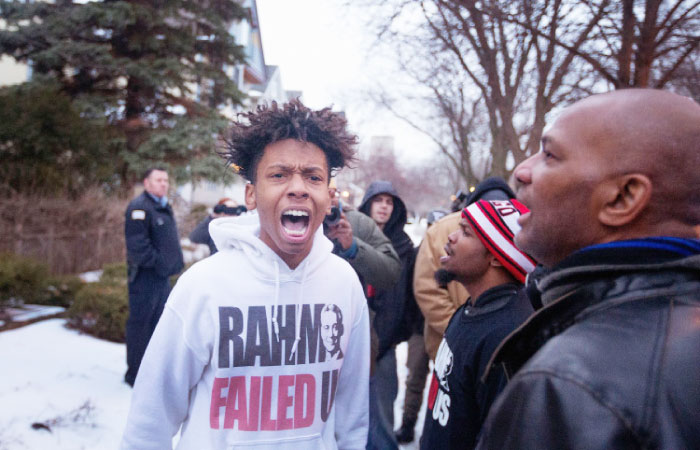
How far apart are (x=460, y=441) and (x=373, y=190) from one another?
303cm

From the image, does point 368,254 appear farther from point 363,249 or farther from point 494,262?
point 494,262

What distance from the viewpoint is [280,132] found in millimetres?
2031

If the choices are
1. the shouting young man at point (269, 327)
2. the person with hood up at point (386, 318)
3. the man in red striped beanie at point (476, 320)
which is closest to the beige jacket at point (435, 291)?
the person with hood up at point (386, 318)

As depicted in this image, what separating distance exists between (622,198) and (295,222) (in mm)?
1282

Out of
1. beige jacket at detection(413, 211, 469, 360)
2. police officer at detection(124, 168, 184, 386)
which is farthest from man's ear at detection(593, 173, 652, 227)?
police officer at detection(124, 168, 184, 386)

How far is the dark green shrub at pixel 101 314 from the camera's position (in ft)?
20.2

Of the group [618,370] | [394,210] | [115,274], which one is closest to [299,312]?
[618,370]

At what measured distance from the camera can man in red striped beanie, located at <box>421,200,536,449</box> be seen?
6.19 feet

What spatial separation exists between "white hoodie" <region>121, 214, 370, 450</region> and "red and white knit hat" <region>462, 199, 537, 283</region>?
79 centimetres

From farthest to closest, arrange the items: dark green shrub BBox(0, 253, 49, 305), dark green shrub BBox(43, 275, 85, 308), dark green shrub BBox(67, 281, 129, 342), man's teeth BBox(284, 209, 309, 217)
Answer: dark green shrub BBox(43, 275, 85, 308) < dark green shrub BBox(0, 253, 49, 305) < dark green shrub BBox(67, 281, 129, 342) < man's teeth BBox(284, 209, 309, 217)

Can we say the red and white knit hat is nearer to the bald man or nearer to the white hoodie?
the white hoodie

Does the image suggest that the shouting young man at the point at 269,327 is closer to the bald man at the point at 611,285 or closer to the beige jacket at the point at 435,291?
the bald man at the point at 611,285

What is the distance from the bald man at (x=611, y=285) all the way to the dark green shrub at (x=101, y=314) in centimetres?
610

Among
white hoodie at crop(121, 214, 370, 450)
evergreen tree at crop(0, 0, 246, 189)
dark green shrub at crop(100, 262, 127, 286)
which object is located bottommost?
dark green shrub at crop(100, 262, 127, 286)
